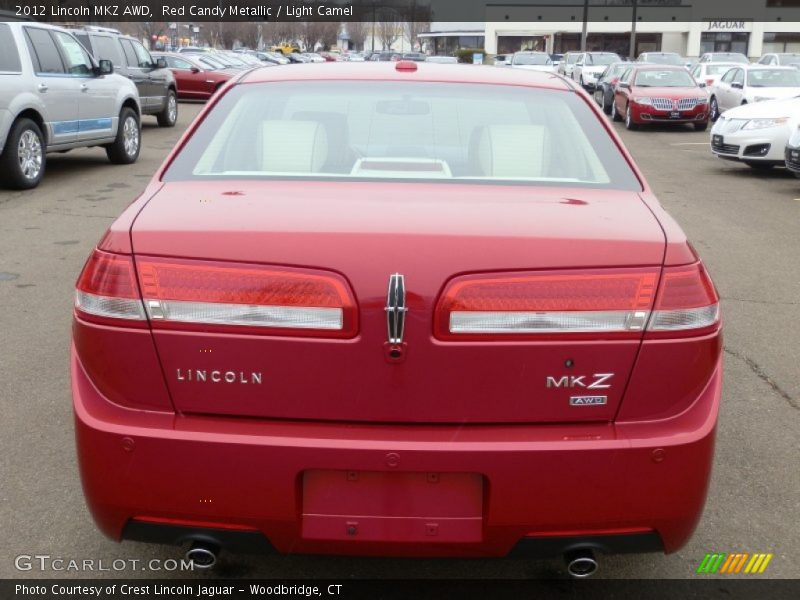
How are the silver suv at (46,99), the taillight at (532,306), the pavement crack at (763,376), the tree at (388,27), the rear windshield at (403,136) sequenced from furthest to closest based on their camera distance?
1. the tree at (388,27)
2. the silver suv at (46,99)
3. the pavement crack at (763,376)
4. the rear windshield at (403,136)
5. the taillight at (532,306)

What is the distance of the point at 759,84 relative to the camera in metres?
20.5

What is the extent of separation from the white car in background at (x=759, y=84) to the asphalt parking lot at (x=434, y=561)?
9.95m

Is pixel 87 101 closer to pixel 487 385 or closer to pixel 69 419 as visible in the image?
pixel 69 419

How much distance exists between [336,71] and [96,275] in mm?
1555

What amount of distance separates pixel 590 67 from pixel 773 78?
693 inches

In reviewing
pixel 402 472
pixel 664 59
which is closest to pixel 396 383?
pixel 402 472

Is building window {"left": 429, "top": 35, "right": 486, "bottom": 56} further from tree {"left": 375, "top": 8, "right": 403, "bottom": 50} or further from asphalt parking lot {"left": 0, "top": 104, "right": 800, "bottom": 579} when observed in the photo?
asphalt parking lot {"left": 0, "top": 104, "right": 800, "bottom": 579}

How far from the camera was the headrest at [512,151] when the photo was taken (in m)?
3.14

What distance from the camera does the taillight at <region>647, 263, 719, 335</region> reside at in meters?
2.41

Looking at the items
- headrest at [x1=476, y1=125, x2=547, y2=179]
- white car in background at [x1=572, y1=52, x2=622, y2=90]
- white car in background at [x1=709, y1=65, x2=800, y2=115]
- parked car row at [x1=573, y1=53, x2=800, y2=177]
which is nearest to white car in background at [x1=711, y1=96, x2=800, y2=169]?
parked car row at [x1=573, y1=53, x2=800, y2=177]

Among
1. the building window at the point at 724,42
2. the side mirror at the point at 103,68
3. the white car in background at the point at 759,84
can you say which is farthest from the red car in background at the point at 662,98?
the building window at the point at 724,42

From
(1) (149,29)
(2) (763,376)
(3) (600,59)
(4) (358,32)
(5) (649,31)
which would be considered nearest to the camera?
(2) (763,376)

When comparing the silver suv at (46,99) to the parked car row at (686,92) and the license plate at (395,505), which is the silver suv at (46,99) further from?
the parked car row at (686,92)

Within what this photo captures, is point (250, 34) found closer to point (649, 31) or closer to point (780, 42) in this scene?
point (649, 31)
